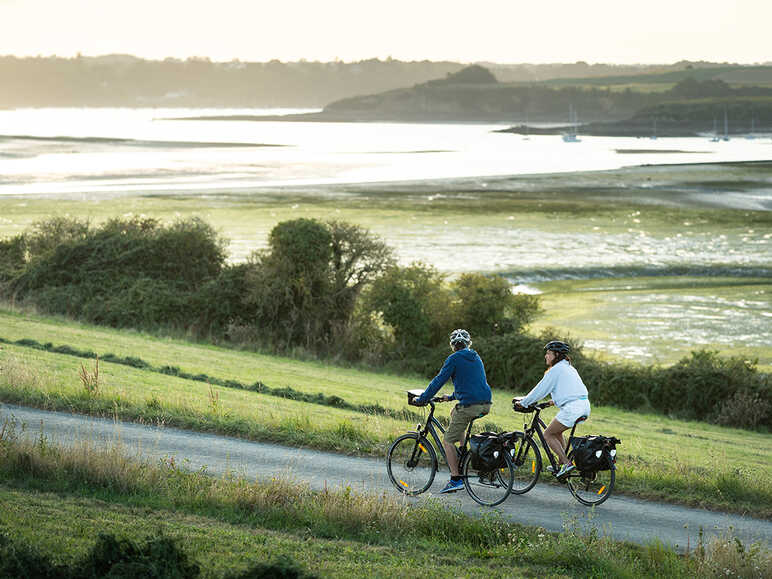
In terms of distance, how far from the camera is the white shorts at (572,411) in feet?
42.9

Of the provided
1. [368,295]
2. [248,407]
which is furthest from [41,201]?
[248,407]

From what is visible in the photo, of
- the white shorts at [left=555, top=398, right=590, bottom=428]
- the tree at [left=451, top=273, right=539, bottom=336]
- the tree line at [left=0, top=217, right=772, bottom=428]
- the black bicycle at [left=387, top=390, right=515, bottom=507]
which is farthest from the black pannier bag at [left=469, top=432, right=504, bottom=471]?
the tree at [left=451, top=273, right=539, bottom=336]

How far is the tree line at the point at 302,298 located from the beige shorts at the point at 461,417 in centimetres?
1829

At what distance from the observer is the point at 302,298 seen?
1502 inches

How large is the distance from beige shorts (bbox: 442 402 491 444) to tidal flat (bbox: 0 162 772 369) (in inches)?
899

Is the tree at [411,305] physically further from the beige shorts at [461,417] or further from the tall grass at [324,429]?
the beige shorts at [461,417]

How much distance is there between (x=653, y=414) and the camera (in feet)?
98.6

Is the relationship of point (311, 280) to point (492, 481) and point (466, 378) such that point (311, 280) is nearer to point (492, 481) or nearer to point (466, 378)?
point (492, 481)

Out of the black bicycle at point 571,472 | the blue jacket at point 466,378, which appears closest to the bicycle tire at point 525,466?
the black bicycle at point 571,472

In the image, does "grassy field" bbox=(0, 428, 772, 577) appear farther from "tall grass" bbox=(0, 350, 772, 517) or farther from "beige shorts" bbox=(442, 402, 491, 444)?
"tall grass" bbox=(0, 350, 772, 517)

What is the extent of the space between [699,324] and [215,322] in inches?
798

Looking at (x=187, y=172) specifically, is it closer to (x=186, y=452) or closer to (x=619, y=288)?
(x=619, y=288)

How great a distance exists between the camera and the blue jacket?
13.0 m

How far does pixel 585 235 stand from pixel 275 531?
53.7 meters
